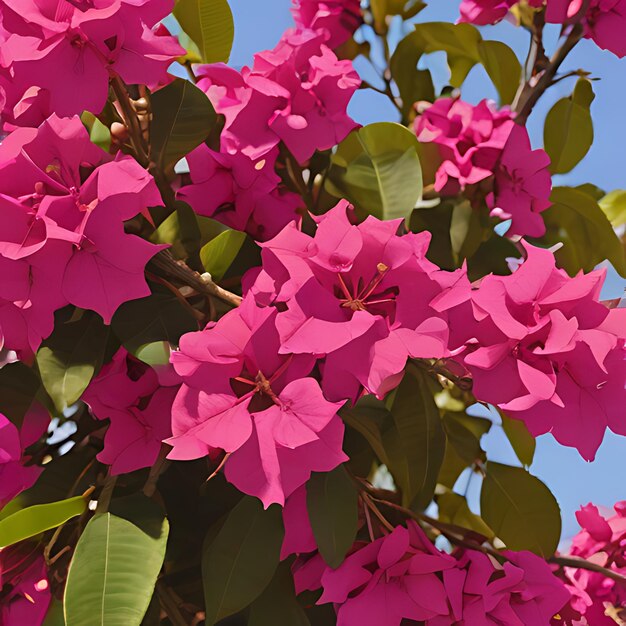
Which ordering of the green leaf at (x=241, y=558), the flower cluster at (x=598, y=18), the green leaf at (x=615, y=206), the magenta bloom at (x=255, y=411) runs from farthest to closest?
the green leaf at (x=615, y=206), the flower cluster at (x=598, y=18), the green leaf at (x=241, y=558), the magenta bloom at (x=255, y=411)

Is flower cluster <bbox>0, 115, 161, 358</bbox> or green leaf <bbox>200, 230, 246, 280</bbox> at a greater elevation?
green leaf <bbox>200, 230, 246, 280</bbox>

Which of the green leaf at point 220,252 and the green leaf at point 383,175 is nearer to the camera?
the green leaf at point 220,252

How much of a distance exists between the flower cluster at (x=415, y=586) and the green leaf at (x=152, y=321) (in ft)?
0.63

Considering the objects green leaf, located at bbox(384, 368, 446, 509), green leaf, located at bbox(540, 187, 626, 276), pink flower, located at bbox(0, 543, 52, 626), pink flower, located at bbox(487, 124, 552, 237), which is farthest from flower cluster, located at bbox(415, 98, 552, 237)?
pink flower, located at bbox(0, 543, 52, 626)

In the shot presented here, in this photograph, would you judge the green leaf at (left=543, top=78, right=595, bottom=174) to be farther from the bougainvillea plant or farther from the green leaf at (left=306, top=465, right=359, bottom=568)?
the green leaf at (left=306, top=465, right=359, bottom=568)

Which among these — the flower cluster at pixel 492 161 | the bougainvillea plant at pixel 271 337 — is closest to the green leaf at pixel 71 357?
the bougainvillea plant at pixel 271 337

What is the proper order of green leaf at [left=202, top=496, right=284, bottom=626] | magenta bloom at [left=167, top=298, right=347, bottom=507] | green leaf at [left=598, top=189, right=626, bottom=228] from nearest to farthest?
magenta bloom at [left=167, top=298, right=347, bottom=507], green leaf at [left=202, top=496, right=284, bottom=626], green leaf at [left=598, top=189, right=626, bottom=228]

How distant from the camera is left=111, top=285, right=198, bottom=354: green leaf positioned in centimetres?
54

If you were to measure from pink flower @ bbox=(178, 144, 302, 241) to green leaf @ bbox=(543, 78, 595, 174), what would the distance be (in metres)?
0.37

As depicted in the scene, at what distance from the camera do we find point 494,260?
0.78 metres

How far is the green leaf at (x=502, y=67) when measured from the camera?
34.6 inches

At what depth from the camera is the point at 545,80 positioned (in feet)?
2.75

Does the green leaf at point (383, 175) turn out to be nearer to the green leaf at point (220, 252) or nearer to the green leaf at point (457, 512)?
the green leaf at point (220, 252)

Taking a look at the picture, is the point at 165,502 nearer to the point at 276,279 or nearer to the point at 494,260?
the point at 276,279
